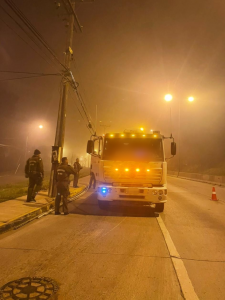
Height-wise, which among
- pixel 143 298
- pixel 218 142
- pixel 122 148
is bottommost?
pixel 143 298

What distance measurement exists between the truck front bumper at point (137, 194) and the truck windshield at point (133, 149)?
107cm

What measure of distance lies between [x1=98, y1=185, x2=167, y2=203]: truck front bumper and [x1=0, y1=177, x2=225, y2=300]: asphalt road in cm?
67

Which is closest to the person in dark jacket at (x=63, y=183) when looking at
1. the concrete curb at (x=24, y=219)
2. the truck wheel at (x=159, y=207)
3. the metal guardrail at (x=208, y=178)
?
the concrete curb at (x=24, y=219)

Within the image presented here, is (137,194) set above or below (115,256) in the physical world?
above

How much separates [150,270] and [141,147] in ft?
17.7

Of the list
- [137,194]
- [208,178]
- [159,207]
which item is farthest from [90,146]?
[208,178]

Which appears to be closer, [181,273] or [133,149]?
[181,273]

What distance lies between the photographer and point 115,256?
4660mm

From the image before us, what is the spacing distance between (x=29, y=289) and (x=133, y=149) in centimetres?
629

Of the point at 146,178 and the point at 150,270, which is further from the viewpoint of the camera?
the point at 146,178

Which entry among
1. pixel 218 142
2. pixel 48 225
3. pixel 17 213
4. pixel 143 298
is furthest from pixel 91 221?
pixel 218 142

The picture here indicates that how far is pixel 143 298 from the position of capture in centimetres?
317

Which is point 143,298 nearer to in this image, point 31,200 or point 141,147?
point 141,147

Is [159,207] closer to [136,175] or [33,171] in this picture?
[136,175]
